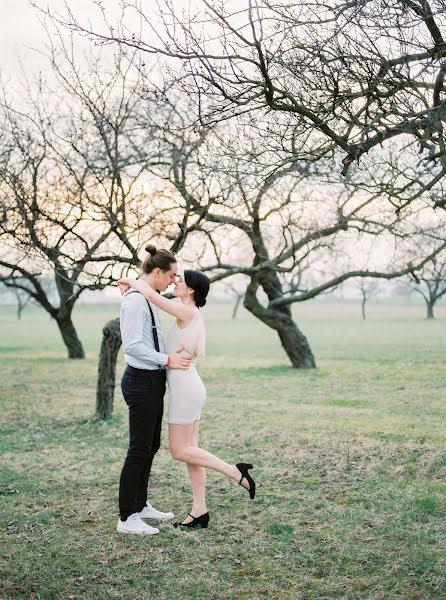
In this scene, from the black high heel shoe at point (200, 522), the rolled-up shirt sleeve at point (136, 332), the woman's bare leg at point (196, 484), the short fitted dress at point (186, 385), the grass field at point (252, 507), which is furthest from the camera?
the black high heel shoe at point (200, 522)

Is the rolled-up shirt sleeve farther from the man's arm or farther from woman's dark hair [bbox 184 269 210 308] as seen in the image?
woman's dark hair [bbox 184 269 210 308]

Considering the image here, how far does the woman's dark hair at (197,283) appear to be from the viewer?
6.19 metres

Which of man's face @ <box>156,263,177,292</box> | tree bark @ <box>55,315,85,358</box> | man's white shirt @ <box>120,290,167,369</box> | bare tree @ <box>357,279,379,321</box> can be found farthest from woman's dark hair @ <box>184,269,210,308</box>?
bare tree @ <box>357,279,379,321</box>

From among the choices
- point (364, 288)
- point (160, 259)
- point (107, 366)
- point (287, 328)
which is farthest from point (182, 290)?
point (364, 288)

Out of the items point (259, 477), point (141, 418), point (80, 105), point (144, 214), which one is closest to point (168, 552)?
point (141, 418)

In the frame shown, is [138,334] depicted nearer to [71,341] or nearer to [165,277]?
[165,277]

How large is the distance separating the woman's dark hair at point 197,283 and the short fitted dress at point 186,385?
0.23 meters

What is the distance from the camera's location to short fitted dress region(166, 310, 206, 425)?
6.08m

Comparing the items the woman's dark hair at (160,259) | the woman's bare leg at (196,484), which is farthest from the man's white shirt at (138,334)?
the woman's bare leg at (196,484)

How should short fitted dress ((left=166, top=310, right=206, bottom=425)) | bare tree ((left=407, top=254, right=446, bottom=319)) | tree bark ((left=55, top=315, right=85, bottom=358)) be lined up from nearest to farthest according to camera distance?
1. short fitted dress ((left=166, top=310, right=206, bottom=425))
2. bare tree ((left=407, top=254, right=446, bottom=319))
3. tree bark ((left=55, top=315, right=85, bottom=358))

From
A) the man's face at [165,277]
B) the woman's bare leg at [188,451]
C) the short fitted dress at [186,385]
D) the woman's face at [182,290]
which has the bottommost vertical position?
the woman's bare leg at [188,451]

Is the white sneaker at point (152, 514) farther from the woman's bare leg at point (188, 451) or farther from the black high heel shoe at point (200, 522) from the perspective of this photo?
the woman's bare leg at point (188, 451)

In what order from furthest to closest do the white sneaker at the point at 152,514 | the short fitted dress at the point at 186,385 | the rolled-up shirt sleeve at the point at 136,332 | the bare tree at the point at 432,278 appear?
the bare tree at the point at 432,278, the white sneaker at the point at 152,514, the short fitted dress at the point at 186,385, the rolled-up shirt sleeve at the point at 136,332

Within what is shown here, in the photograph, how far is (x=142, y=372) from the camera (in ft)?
20.1
